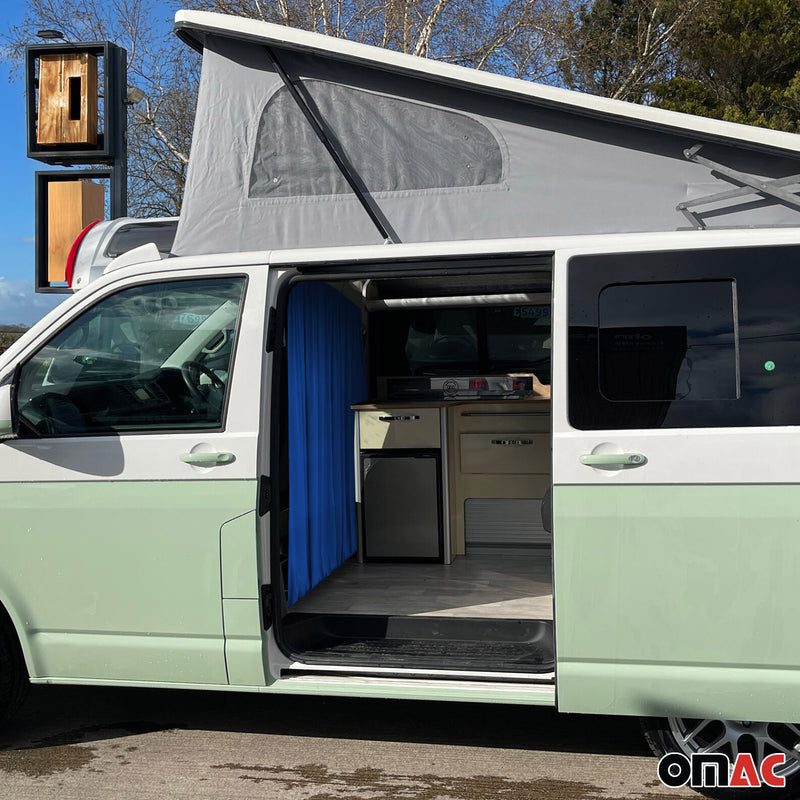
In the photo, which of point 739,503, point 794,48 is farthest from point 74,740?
point 794,48

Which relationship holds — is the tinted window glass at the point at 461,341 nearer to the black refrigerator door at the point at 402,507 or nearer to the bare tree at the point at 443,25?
the black refrigerator door at the point at 402,507

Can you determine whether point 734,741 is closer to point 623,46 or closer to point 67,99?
point 67,99

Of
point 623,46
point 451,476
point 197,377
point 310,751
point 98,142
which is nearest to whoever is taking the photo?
point 197,377

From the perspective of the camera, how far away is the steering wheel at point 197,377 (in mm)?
3369

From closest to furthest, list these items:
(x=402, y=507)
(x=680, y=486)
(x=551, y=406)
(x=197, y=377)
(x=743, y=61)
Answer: (x=680, y=486), (x=551, y=406), (x=197, y=377), (x=402, y=507), (x=743, y=61)

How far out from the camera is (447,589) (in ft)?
15.2

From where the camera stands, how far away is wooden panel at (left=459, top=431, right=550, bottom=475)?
568 centimetres

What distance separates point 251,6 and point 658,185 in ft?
62.5

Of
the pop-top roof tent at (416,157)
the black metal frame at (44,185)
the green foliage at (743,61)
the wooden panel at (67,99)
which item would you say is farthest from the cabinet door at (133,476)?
the green foliage at (743,61)

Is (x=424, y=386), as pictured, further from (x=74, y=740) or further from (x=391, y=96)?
(x=74, y=740)

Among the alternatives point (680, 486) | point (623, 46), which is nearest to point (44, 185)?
point (680, 486)

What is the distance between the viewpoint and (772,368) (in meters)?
2.90

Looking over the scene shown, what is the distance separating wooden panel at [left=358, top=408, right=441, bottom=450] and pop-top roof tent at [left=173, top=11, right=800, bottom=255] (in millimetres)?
2059

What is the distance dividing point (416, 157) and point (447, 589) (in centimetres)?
231
